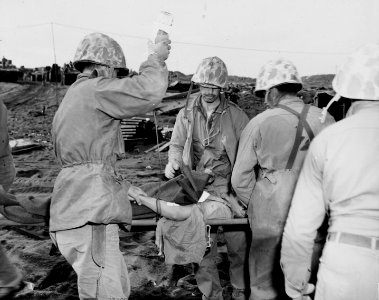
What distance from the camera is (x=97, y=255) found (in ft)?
8.48

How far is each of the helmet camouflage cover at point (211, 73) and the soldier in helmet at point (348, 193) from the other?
7.25 ft

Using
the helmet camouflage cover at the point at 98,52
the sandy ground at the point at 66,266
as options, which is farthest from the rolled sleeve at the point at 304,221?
the helmet camouflage cover at the point at 98,52

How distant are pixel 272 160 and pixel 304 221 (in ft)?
3.92

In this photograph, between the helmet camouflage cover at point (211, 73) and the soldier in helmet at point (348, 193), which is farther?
the helmet camouflage cover at point (211, 73)

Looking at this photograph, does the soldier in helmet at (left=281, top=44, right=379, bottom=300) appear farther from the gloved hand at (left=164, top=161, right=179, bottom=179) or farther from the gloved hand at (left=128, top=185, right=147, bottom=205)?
the gloved hand at (left=164, top=161, right=179, bottom=179)

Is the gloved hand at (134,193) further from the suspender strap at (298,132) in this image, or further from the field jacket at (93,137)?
the suspender strap at (298,132)

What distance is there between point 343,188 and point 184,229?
1711 mm

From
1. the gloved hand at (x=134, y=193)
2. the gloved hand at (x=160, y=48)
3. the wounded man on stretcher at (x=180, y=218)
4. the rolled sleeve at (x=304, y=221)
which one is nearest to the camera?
the rolled sleeve at (x=304, y=221)

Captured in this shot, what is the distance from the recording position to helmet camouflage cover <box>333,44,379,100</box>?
1.87 meters

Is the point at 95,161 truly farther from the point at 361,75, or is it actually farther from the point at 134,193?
the point at 361,75

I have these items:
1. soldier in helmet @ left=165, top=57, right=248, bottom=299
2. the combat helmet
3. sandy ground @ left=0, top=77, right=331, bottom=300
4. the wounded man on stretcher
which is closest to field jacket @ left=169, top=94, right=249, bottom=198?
soldier in helmet @ left=165, top=57, right=248, bottom=299

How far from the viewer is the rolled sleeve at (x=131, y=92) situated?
2.49 meters

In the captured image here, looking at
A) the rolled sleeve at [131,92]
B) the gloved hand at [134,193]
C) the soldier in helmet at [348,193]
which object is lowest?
the gloved hand at [134,193]

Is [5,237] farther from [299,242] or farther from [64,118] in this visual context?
[299,242]
